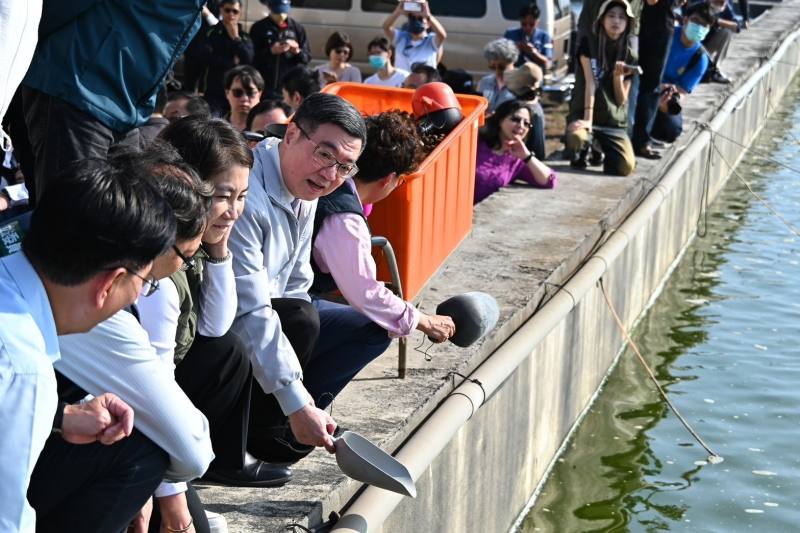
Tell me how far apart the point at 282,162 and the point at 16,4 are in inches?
49.2

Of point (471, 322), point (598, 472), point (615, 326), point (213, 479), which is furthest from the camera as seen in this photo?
point (615, 326)

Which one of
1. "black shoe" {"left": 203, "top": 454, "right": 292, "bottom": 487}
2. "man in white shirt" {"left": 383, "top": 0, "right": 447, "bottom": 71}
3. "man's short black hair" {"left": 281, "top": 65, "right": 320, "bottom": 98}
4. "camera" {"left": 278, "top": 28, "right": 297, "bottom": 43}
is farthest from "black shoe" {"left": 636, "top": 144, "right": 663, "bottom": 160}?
"black shoe" {"left": 203, "top": 454, "right": 292, "bottom": 487}

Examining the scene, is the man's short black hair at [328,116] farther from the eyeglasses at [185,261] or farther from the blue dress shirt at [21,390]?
the blue dress shirt at [21,390]

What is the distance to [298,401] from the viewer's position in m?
3.86

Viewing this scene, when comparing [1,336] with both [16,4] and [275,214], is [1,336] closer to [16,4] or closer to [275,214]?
[16,4]

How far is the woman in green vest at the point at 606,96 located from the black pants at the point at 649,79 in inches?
22.5

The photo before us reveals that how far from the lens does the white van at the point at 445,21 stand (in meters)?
13.9

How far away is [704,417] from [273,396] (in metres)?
3.92

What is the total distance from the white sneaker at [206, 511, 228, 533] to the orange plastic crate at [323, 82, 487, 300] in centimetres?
229

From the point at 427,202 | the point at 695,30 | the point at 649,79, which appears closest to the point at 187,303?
the point at 427,202

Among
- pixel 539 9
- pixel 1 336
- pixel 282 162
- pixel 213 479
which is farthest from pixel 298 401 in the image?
pixel 539 9

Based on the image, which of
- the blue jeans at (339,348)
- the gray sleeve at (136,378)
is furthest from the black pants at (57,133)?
the gray sleeve at (136,378)

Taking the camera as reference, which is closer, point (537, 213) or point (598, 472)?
point (598, 472)

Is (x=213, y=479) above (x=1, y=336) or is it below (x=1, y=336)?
below
